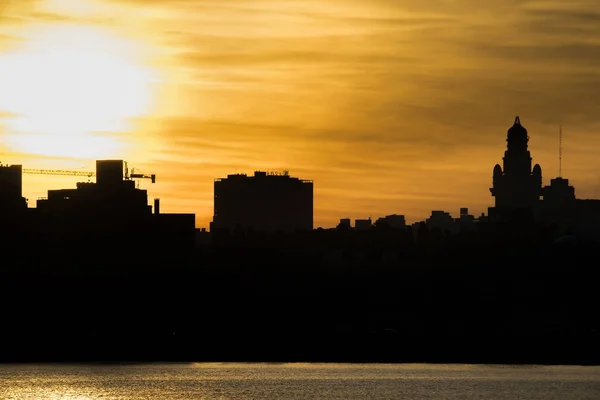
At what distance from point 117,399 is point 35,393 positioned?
14.6 metres

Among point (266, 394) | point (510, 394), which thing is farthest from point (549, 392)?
point (266, 394)

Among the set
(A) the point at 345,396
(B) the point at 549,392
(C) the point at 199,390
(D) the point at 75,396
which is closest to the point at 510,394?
(B) the point at 549,392

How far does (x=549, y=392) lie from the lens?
198000 millimetres

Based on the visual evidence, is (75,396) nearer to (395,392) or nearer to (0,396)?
(0,396)

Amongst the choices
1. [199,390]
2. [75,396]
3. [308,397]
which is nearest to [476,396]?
[308,397]

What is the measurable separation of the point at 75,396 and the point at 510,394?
54807 millimetres

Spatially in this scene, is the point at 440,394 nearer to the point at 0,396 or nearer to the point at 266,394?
the point at 266,394

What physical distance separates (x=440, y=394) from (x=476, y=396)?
5737mm

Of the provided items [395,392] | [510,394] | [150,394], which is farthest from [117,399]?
[510,394]

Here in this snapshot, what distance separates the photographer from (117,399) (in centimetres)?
18800

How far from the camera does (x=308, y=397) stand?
19150 cm

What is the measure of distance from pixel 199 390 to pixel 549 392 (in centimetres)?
4475

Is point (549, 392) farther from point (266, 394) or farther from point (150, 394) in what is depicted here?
point (150, 394)

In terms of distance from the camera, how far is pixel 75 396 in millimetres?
192375
